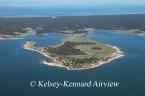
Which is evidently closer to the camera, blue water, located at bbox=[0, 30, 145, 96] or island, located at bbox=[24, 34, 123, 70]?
blue water, located at bbox=[0, 30, 145, 96]

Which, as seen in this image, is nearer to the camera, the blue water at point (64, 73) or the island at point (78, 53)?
the blue water at point (64, 73)

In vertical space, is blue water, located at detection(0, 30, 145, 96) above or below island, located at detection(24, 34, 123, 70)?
below

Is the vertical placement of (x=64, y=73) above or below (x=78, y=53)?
below

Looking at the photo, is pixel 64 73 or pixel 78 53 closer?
pixel 64 73

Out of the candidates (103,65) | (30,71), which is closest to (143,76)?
(103,65)

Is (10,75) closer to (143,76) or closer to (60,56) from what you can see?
(60,56)
